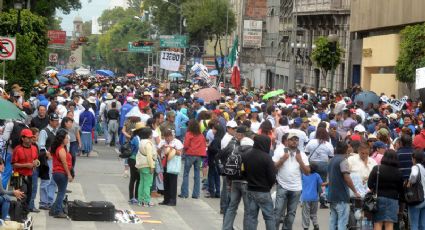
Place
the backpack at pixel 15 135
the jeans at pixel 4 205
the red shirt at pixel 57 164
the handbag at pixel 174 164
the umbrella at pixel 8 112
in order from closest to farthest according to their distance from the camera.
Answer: the jeans at pixel 4 205 < the umbrella at pixel 8 112 < the red shirt at pixel 57 164 < the backpack at pixel 15 135 < the handbag at pixel 174 164

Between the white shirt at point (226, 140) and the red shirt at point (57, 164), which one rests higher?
the white shirt at point (226, 140)

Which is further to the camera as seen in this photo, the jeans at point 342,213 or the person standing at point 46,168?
the person standing at point 46,168

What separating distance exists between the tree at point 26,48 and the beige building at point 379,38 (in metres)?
15.8

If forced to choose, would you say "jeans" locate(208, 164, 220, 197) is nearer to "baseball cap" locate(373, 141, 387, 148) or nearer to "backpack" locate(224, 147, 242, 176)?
"baseball cap" locate(373, 141, 387, 148)

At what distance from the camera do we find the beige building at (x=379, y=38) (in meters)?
53.0

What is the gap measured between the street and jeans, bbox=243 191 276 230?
2852mm

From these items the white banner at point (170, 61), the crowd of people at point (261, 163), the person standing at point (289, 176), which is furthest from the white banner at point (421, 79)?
the white banner at point (170, 61)

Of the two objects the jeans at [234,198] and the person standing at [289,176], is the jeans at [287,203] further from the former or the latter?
the jeans at [234,198]

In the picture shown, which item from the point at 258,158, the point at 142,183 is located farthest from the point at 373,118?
the point at 258,158

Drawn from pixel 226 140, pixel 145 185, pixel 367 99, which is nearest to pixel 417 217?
pixel 226 140

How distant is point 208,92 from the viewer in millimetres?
39062

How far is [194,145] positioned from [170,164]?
46.5 inches

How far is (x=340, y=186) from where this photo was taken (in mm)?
17719

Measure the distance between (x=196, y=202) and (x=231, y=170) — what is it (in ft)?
20.9
